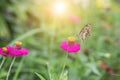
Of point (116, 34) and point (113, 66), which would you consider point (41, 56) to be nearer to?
point (113, 66)

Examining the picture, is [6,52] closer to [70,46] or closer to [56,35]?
[70,46]

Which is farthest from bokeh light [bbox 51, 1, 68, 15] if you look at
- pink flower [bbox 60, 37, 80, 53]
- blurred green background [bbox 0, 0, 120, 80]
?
pink flower [bbox 60, 37, 80, 53]

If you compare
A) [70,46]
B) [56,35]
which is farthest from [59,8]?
[70,46]

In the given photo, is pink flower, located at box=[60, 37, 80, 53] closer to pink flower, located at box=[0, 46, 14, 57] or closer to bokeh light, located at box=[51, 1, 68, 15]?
pink flower, located at box=[0, 46, 14, 57]

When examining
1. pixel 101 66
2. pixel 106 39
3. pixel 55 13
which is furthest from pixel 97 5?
pixel 101 66

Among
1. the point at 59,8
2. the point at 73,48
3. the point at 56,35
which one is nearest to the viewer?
the point at 73,48

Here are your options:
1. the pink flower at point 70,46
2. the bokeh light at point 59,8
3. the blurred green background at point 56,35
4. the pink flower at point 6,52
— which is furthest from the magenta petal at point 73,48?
the bokeh light at point 59,8

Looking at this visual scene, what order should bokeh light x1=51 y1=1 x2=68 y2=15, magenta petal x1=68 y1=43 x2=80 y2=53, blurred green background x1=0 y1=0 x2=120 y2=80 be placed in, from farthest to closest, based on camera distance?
bokeh light x1=51 y1=1 x2=68 y2=15 → blurred green background x1=0 y1=0 x2=120 y2=80 → magenta petal x1=68 y1=43 x2=80 y2=53

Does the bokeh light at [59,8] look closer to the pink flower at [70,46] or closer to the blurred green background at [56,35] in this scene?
the blurred green background at [56,35]

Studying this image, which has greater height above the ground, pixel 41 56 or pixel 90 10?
pixel 90 10
